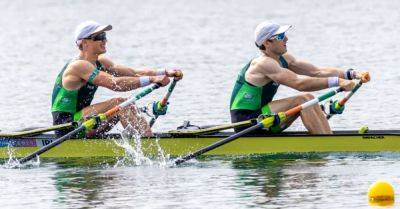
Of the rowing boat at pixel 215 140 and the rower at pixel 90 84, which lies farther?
the rower at pixel 90 84

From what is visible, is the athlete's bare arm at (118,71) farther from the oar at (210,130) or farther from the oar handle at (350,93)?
the oar handle at (350,93)

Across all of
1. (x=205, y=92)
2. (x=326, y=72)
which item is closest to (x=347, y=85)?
(x=326, y=72)

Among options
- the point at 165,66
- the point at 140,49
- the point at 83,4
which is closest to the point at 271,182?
the point at 165,66

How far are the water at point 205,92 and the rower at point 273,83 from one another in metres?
0.71

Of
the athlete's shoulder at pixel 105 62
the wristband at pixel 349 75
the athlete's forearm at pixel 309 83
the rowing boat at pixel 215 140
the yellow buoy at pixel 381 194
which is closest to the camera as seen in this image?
the yellow buoy at pixel 381 194

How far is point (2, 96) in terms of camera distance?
38375 millimetres

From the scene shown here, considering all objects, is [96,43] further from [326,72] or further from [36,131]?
[326,72]

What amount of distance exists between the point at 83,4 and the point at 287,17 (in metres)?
31.4

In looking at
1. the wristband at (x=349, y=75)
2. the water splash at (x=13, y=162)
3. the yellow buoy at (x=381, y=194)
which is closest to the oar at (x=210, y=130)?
the wristband at (x=349, y=75)

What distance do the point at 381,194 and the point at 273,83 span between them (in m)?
5.16

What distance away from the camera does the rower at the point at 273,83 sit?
2384 cm

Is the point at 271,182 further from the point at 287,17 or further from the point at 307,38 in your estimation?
the point at 287,17

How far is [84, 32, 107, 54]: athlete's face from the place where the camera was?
2461 cm

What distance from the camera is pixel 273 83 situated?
24375 millimetres
